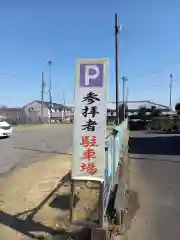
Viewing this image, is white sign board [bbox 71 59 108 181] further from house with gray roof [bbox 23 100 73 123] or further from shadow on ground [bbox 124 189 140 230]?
house with gray roof [bbox 23 100 73 123]

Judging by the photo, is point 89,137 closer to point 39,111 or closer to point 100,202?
point 100,202

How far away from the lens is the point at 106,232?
4.94 metres

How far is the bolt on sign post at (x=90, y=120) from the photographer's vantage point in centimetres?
519

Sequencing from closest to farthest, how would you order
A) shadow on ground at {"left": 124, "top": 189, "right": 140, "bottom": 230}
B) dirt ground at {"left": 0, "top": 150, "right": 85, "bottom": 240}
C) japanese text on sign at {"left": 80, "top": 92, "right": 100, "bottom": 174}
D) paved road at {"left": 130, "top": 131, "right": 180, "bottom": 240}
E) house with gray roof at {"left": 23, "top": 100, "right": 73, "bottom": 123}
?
1. japanese text on sign at {"left": 80, "top": 92, "right": 100, "bottom": 174}
2. dirt ground at {"left": 0, "top": 150, "right": 85, "bottom": 240}
3. paved road at {"left": 130, "top": 131, "right": 180, "bottom": 240}
4. shadow on ground at {"left": 124, "top": 189, "right": 140, "bottom": 230}
5. house with gray roof at {"left": 23, "top": 100, "right": 73, "bottom": 123}

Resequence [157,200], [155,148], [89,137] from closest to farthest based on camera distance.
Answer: [89,137]
[157,200]
[155,148]

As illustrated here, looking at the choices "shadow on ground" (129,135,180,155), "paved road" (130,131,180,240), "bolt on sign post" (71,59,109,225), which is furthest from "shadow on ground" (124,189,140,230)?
"shadow on ground" (129,135,180,155)

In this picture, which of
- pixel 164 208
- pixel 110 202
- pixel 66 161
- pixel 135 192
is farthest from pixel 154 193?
pixel 66 161

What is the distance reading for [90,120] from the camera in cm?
522

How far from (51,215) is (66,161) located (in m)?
6.97

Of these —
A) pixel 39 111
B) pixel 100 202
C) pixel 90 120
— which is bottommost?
pixel 100 202

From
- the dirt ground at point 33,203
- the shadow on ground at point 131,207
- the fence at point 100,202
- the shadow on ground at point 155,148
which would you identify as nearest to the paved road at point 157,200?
the shadow on ground at point 131,207

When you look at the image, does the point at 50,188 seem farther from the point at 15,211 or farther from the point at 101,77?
the point at 101,77

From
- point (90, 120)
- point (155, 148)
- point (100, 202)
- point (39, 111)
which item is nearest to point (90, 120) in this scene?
point (90, 120)

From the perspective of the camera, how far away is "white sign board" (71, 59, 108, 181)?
5188 millimetres
